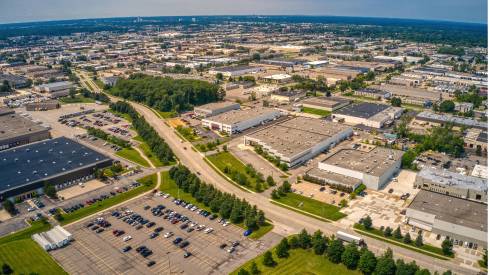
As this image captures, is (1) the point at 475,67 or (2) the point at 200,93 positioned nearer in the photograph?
(2) the point at 200,93

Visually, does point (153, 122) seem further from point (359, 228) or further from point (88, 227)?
point (359, 228)

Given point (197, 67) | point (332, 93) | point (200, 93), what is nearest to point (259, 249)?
point (200, 93)

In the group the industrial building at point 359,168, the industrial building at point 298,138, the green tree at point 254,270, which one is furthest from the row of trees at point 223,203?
the industrial building at point 298,138

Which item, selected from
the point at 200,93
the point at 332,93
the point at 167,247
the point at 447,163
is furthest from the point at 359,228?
the point at 332,93

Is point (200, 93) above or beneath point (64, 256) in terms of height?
above

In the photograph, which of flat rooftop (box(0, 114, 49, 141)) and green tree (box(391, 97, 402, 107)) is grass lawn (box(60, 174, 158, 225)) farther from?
green tree (box(391, 97, 402, 107))

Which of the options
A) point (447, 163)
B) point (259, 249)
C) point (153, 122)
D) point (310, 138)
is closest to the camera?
point (259, 249)

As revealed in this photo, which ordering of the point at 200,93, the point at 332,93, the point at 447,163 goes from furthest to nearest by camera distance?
1. the point at 332,93
2. the point at 200,93
3. the point at 447,163
